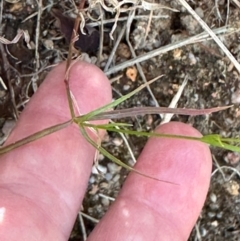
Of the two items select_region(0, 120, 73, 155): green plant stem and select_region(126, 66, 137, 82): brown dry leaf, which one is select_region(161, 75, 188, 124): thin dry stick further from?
select_region(0, 120, 73, 155): green plant stem

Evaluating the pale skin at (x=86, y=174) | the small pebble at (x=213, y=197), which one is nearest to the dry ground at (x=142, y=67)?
the small pebble at (x=213, y=197)

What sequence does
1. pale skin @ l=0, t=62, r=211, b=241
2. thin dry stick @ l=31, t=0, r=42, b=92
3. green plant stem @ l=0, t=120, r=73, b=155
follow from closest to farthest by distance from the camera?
green plant stem @ l=0, t=120, r=73, b=155 < pale skin @ l=0, t=62, r=211, b=241 < thin dry stick @ l=31, t=0, r=42, b=92

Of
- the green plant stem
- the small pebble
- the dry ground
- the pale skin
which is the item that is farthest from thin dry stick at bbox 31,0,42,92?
the small pebble

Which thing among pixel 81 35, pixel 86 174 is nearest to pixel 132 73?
pixel 81 35

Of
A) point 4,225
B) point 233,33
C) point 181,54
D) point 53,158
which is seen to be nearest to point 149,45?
point 181,54

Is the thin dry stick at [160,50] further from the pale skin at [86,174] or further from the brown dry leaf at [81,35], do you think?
the pale skin at [86,174]

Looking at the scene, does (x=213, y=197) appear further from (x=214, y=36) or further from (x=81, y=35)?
(x=81, y=35)
